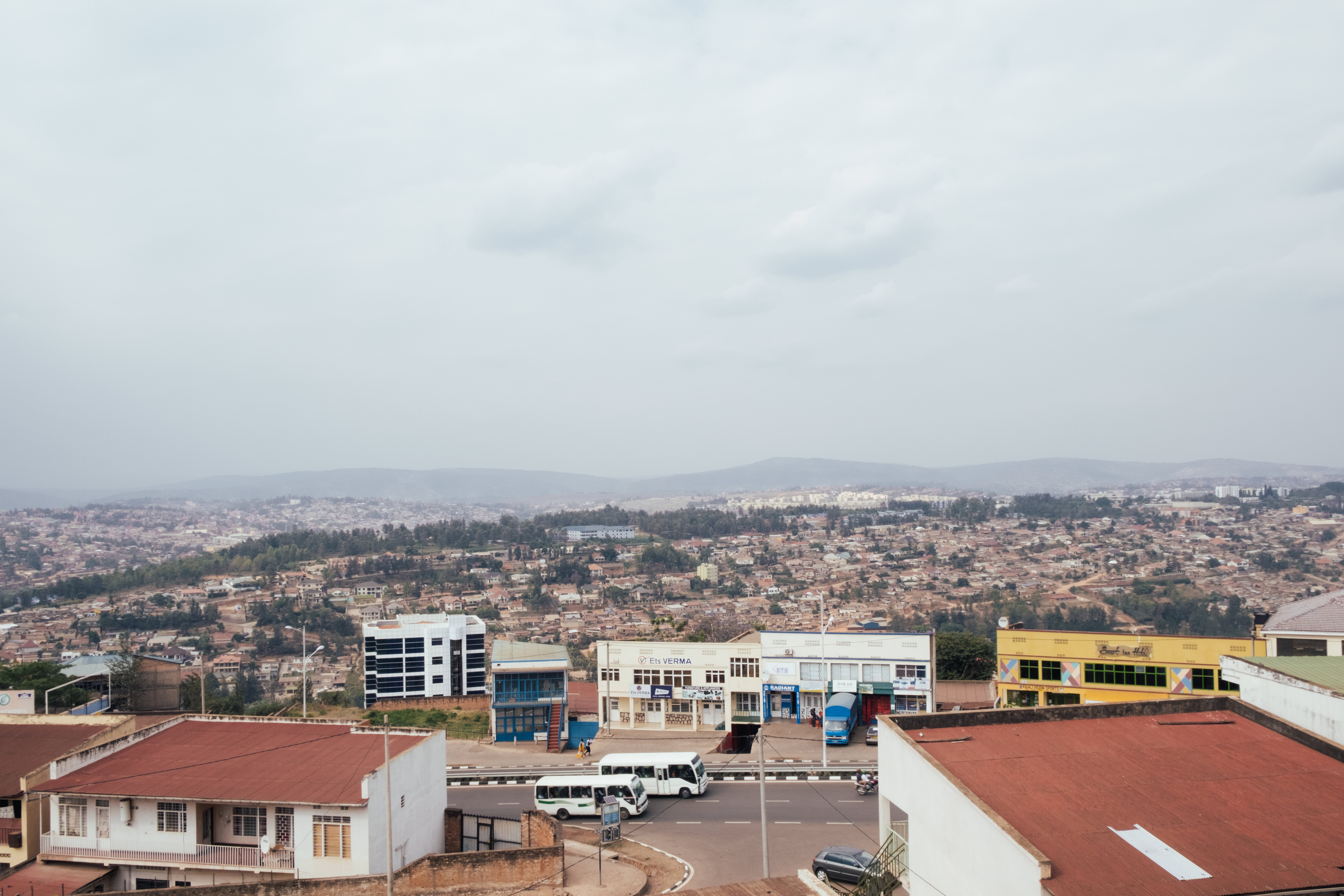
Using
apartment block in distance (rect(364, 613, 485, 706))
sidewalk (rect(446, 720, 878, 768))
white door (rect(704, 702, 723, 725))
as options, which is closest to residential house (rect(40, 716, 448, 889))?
sidewalk (rect(446, 720, 878, 768))

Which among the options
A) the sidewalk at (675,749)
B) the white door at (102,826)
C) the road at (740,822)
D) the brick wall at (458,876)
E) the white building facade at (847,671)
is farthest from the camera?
the white building facade at (847,671)

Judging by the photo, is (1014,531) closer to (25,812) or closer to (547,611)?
(547,611)

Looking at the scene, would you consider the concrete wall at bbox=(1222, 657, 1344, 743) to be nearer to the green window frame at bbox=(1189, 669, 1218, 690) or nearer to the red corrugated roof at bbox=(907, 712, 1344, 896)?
the red corrugated roof at bbox=(907, 712, 1344, 896)

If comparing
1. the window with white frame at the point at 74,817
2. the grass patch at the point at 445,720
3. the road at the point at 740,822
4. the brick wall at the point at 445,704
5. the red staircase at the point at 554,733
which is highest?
the window with white frame at the point at 74,817

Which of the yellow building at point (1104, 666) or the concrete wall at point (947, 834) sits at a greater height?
the concrete wall at point (947, 834)

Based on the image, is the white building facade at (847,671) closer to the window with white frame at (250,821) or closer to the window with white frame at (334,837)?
the window with white frame at (334,837)

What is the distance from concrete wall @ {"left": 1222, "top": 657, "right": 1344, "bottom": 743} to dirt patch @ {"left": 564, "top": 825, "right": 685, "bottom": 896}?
1113cm

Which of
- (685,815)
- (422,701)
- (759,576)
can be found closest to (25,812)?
(685,815)

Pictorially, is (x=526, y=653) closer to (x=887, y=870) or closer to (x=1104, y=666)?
(x=1104, y=666)

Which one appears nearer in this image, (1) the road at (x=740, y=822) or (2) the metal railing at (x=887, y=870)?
(2) the metal railing at (x=887, y=870)

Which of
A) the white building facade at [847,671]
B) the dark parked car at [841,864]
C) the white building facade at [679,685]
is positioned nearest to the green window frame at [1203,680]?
the white building facade at [847,671]

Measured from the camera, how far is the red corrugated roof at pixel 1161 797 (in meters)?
9.72

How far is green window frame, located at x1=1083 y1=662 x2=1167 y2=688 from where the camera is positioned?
33688 millimetres

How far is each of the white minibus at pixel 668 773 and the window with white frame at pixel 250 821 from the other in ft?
30.8
